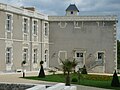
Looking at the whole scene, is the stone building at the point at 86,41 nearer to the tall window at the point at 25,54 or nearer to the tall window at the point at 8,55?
the tall window at the point at 25,54

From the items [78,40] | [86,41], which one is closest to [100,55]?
[86,41]

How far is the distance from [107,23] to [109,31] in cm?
90

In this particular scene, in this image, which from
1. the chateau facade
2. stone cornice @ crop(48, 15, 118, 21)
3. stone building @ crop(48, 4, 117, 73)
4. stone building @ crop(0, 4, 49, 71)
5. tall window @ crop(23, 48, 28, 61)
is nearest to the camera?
stone building @ crop(0, 4, 49, 71)

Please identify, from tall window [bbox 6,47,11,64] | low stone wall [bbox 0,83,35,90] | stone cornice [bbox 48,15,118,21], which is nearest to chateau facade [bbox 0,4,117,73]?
stone cornice [bbox 48,15,118,21]

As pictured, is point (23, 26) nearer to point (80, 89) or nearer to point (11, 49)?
point (11, 49)

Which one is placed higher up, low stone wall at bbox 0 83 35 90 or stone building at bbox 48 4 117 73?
stone building at bbox 48 4 117 73

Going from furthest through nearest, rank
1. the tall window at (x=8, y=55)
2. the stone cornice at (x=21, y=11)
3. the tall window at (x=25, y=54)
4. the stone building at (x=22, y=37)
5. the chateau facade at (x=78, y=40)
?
the chateau facade at (x=78, y=40) < the tall window at (x=25, y=54) < the tall window at (x=8, y=55) < the stone building at (x=22, y=37) < the stone cornice at (x=21, y=11)

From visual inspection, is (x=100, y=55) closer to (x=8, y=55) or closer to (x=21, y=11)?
(x=21, y=11)

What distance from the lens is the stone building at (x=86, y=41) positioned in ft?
122

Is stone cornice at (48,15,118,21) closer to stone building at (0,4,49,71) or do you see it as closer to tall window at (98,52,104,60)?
stone building at (0,4,49,71)

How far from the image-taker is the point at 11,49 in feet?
98.3

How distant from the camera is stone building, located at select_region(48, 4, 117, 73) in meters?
37.3

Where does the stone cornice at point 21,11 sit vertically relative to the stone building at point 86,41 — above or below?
above

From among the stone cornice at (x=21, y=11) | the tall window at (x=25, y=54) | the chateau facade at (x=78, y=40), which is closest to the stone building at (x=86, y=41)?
the chateau facade at (x=78, y=40)
